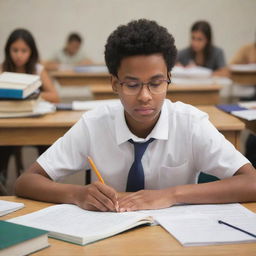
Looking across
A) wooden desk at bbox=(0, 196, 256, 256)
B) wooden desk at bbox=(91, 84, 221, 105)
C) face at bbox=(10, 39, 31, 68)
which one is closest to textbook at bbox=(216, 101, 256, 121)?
wooden desk at bbox=(91, 84, 221, 105)

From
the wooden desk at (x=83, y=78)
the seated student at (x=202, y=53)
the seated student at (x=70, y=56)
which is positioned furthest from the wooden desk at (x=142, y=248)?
the seated student at (x=70, y=56)

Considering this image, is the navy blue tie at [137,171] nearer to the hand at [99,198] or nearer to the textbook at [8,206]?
the hand at [99,198]

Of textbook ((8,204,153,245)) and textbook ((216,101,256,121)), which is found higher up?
textbook ((216,101,256,121))

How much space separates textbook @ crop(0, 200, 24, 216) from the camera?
1259 millimetres

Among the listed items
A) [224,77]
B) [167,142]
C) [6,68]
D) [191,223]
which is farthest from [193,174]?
[224,77]

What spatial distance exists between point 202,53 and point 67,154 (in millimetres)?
3698

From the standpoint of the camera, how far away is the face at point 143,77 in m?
1.36

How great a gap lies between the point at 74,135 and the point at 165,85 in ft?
1.26

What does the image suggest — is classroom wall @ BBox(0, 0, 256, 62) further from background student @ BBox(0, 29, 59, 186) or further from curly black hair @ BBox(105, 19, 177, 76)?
curly black hair @ BBox(105, 19, 177, 76)

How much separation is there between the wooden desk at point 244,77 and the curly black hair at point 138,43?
3324 millimetres

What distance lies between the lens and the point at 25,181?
1.45 metres

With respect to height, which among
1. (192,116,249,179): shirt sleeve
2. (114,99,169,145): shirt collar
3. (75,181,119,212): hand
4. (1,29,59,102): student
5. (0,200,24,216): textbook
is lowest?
(0,200,24,216): textbook

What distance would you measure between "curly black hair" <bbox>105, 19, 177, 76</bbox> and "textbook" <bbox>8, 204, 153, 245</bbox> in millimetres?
468

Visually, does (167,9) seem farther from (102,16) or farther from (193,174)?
(193,174)
